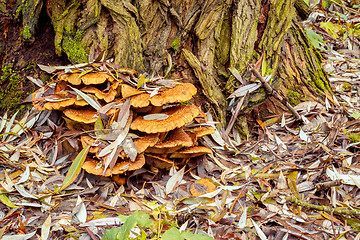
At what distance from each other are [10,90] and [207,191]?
256cm

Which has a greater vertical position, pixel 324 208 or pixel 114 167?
pixel 114 167

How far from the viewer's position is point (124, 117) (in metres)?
3.06

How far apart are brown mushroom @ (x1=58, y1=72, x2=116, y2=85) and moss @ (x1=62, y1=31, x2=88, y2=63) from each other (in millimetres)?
360

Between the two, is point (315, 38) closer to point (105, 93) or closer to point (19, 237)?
point (105, 93)

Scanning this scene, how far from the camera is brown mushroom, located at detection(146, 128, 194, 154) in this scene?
9.79 feet

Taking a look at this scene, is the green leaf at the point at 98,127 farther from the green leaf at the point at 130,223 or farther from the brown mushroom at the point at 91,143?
the green leaf at the point at 130,223

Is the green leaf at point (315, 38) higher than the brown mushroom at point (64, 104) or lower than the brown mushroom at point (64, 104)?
lower

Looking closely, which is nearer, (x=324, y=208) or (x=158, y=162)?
(x=324, y=208)

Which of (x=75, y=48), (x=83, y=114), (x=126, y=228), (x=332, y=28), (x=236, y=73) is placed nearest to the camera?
(x=126, y=228)

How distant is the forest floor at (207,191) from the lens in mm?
2600

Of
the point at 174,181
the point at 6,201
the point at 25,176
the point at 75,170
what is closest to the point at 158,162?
the point at 174,181

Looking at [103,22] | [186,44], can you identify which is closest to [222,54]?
[186,44]

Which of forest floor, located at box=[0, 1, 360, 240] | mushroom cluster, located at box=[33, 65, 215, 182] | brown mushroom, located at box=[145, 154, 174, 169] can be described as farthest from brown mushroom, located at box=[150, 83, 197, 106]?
forest floor, located at box=[0, 1, 360, 240]

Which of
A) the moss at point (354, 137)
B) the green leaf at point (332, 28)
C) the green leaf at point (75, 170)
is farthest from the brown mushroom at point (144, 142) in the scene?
the green leaf at point (332, 28)
